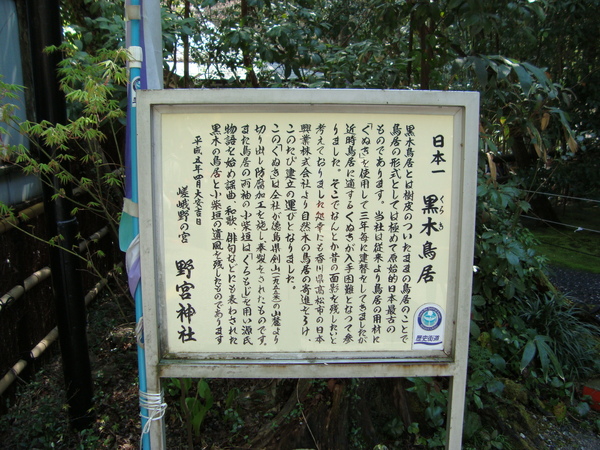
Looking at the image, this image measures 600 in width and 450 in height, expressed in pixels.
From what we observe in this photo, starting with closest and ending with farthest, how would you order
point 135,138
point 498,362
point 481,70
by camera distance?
1. point 135,138
2. point 481,70
3. point 498,362

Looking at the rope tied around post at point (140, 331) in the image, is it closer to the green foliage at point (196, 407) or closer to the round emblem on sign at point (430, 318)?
the green foliage at point (196, 407)

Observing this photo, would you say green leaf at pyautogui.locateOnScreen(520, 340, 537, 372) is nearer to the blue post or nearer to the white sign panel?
the white sign panel

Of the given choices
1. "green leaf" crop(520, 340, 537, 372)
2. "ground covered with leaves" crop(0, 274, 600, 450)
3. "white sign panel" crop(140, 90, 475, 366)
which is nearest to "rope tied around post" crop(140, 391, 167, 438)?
"white sign panel" crop(140, 90, 475, 366)

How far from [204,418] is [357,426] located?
37.7 inches

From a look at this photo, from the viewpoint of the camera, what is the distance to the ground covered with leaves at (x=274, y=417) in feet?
9.99

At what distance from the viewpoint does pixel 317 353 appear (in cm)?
216

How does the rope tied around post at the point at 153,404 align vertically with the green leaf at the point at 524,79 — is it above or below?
below

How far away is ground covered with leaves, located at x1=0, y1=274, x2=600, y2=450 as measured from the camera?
304 centimetres

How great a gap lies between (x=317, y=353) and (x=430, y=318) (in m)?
0.49

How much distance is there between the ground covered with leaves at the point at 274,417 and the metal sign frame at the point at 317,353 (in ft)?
2.89

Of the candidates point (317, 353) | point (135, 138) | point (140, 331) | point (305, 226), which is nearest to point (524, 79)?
point (305, 226)

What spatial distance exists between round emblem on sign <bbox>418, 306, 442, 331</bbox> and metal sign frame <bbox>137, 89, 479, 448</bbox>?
0.14 ft

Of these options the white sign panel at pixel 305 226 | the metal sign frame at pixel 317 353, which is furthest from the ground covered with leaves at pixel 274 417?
the white sign panel at pixel 305 226

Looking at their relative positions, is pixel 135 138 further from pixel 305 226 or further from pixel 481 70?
pixel 481 70
